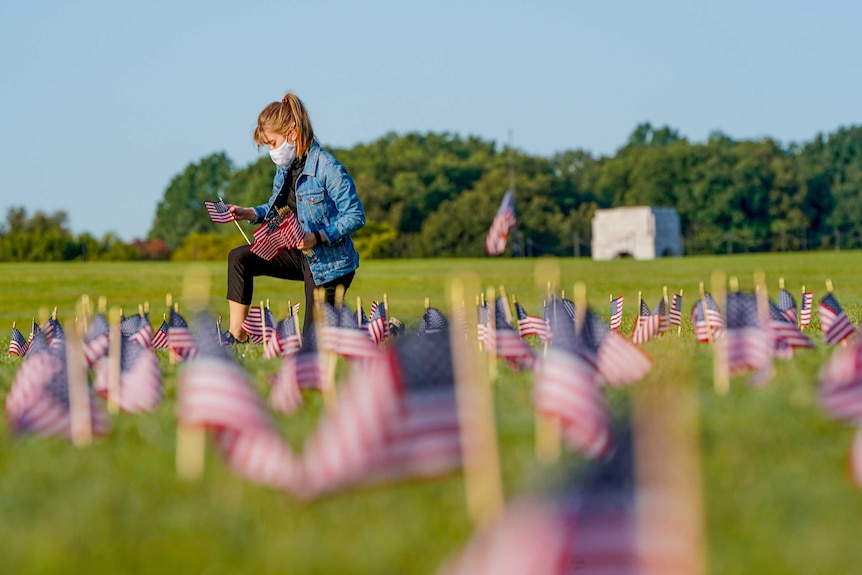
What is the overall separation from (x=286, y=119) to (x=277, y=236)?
108 cm

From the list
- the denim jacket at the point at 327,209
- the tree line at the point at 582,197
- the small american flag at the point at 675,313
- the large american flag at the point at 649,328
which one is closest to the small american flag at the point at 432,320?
the large american flag at the point at 649,328

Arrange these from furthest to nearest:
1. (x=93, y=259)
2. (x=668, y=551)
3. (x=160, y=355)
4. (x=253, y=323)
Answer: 1. (x=93, y=259)
2. (x=253, y=323)
3. (x=160, y=355)
4. (x=668, y=551)

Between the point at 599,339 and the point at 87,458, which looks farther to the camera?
the point at 599,339

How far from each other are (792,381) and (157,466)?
402cm

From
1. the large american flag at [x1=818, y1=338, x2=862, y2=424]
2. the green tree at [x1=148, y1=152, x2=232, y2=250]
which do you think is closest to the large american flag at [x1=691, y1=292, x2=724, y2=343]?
the large american flag at [x1=818, y1=338, x2=862, y2=424]

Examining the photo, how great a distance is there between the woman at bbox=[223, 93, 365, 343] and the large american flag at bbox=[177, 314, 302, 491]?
5251 mm

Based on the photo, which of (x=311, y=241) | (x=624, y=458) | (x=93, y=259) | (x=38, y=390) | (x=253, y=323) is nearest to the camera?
(x=624, y=458)

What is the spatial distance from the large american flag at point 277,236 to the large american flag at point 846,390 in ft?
19.2

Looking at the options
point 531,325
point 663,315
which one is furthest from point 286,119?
point 663,315

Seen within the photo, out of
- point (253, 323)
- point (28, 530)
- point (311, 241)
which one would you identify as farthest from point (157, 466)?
point (253, 323)

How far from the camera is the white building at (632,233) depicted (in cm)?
9650

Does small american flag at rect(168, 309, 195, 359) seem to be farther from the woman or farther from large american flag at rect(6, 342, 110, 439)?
large american flag at rect(6, 342, 110, 439)

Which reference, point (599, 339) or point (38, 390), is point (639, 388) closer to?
point (599, 339)

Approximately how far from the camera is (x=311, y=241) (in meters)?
11.7
